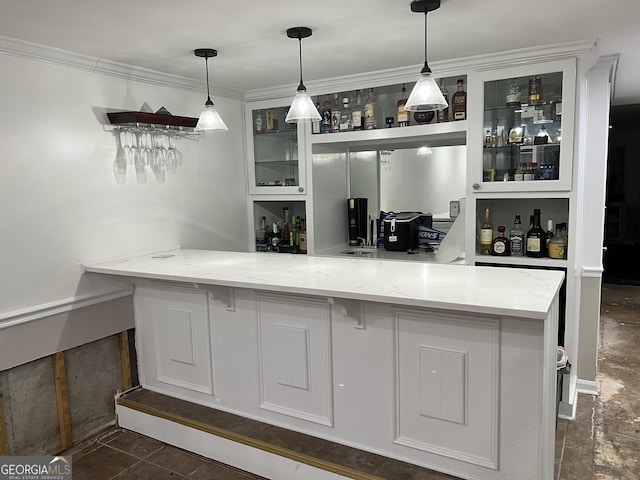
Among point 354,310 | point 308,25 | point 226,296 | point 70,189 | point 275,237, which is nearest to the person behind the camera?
point 354,310

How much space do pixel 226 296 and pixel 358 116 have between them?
1657mm

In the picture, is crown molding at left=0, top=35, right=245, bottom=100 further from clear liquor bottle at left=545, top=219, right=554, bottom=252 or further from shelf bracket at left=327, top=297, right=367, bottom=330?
clear liquor bottle at left=545, top=219, right=554, bottom=252

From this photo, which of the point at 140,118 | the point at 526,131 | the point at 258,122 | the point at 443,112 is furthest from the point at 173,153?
the point at 526,131

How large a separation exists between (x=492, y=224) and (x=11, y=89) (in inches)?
112

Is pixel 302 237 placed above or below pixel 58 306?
above

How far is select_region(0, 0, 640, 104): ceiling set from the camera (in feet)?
6.73

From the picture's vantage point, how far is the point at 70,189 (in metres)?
2.68

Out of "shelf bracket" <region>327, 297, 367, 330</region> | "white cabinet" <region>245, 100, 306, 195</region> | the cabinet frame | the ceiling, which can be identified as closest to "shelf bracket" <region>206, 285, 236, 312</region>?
"shelf bracket" <region>327, 297, 367, 330</region>

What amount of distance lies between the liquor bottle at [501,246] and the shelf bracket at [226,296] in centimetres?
165

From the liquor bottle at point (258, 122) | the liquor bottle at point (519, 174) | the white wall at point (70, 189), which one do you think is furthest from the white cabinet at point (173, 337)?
the liquor bottle at point (519, 174)

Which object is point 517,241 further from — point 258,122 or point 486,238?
point 258,122

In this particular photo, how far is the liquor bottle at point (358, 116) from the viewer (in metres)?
3.49

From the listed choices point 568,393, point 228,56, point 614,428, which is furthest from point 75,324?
point 614,428

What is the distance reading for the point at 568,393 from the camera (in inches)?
120
